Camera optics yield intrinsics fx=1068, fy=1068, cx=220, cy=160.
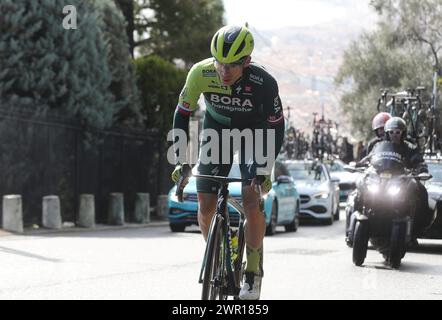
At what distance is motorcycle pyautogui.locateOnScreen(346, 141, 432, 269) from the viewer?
40.5ft

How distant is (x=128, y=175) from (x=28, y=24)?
19.9ft

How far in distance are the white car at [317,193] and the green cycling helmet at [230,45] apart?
58.3 feet

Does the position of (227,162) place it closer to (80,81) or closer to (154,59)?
(80,81)

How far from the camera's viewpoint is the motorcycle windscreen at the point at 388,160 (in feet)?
41.1

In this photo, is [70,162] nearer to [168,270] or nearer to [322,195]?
[322,195]

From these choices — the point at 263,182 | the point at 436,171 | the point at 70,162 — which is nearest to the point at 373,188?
the point at 436,171

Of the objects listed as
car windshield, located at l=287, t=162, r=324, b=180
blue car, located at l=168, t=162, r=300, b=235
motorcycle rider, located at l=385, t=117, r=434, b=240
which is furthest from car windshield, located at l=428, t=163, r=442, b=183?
car windshield, located at l=287, t=162, r=324, b=180

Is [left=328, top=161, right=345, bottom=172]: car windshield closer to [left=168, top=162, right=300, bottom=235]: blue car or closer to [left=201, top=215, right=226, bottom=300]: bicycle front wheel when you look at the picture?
[left=168, top=162, right=300, bottom=235]: blue car

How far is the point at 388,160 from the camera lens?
1253 centimetres

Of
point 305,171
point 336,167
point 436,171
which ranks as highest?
point 436,171

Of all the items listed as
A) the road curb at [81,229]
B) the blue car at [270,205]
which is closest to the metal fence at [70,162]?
the road curb at [81,229]

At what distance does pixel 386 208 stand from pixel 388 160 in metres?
0.57

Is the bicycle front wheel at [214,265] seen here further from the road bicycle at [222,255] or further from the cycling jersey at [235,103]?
the cycling jersey at [235,103]
